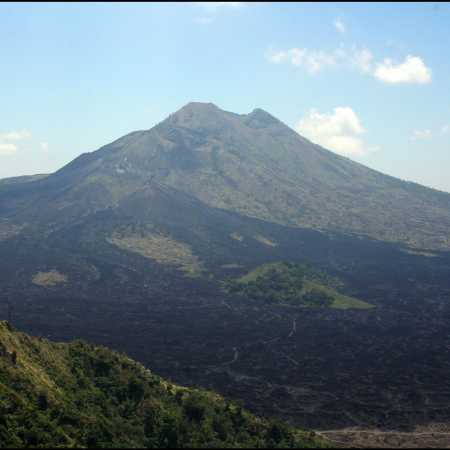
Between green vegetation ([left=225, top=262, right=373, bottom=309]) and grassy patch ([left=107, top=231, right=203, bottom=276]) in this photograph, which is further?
grassy patch ([left=107, top=231, right=203, bottom=276])

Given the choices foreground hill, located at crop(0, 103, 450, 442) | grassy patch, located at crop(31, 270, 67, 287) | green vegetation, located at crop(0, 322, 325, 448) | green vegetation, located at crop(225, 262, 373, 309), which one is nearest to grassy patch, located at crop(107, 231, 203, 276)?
foreground hill, located at crop(0, 103, 450, 442)

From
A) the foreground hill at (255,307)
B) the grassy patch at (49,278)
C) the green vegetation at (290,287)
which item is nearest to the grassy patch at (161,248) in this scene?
the foreground hill at (255,307)

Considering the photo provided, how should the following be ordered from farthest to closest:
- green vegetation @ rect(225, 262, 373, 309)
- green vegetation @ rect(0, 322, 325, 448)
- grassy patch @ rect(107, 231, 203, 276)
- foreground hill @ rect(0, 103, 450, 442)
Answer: grassy patch @ rect(107, 231, 203, 276)
green vegetation @ rect(225, 262, 373, 309)
foreground hill @ rect(0, 103, 450, 442)
green vegetation @ rect(0, 322, 325, 448)

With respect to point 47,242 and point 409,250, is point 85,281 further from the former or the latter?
point 409,250

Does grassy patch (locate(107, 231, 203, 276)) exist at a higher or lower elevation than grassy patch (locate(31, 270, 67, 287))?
higher

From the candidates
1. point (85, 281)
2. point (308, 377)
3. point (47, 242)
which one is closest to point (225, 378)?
point (308, 377)

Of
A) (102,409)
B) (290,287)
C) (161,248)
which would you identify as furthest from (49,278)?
(102,409)

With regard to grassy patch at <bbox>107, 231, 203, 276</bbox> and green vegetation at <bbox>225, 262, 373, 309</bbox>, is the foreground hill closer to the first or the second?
green vegetation at <bbox>225, 262, 373, 309</bbox>
